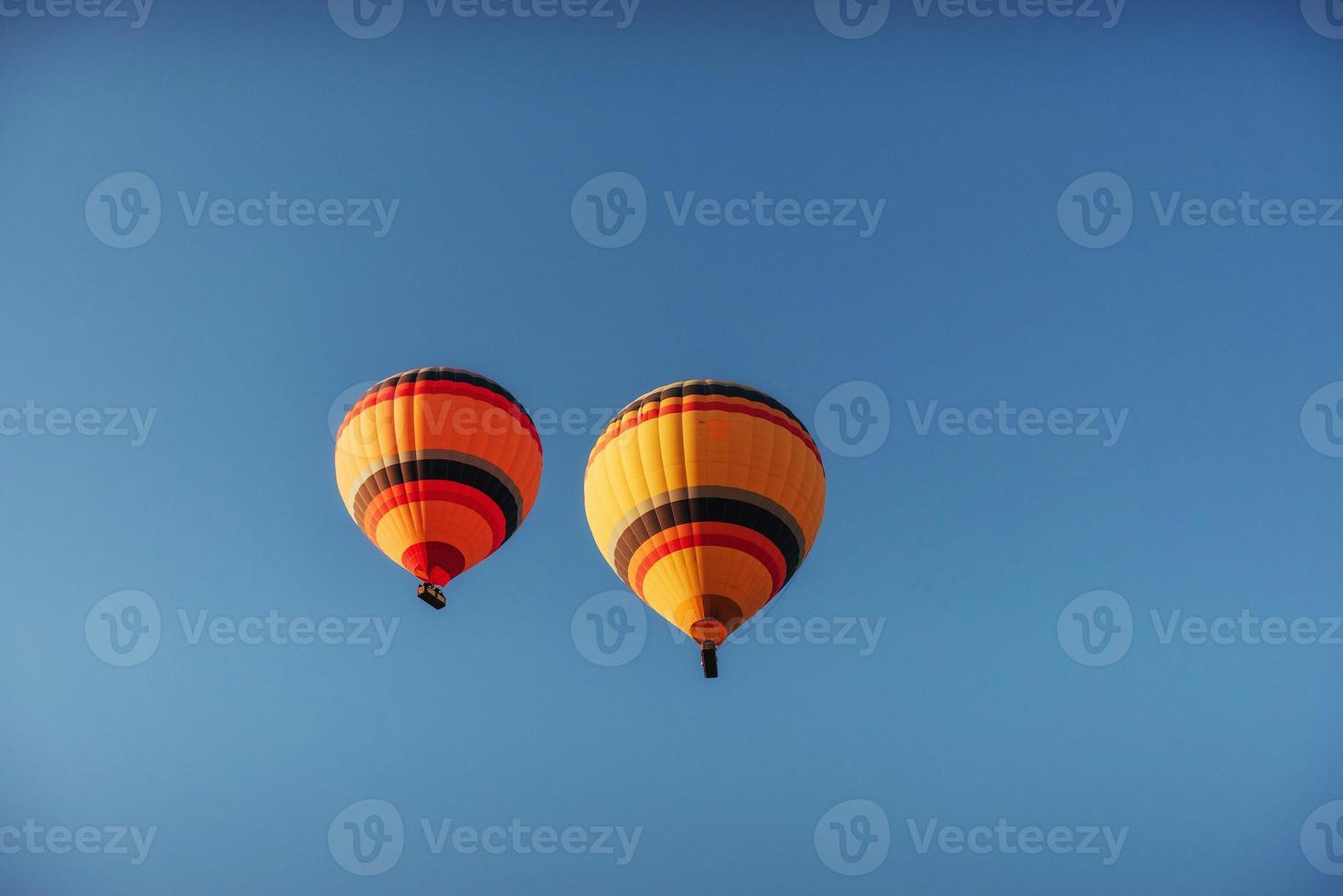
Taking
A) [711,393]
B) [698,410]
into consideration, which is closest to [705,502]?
[698,410]

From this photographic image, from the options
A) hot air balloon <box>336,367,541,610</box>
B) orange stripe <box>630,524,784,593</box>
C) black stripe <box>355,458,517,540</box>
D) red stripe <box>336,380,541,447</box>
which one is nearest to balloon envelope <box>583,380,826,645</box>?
orange stripe <box>630,524,784,593</box>

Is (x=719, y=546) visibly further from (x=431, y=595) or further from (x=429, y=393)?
(x=429, y=393)

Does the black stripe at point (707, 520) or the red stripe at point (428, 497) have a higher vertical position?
the red stripe at point (428, 497)

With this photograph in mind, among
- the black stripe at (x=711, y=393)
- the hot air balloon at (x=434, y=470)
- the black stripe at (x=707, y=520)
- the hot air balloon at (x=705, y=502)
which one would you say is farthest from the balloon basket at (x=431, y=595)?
the black stripe at (x=711, y=393)

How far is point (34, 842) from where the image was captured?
16.9 m

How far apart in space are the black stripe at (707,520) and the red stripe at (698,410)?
1695 mm

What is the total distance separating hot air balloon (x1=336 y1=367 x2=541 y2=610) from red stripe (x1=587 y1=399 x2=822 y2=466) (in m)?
2.27

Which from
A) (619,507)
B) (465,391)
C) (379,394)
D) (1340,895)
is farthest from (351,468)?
(1340,895)

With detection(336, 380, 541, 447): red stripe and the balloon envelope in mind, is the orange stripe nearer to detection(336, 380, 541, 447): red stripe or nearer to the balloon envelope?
the balloon envelope

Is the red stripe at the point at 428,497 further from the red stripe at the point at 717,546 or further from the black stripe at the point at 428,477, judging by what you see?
the red stripe at the point at 717,546

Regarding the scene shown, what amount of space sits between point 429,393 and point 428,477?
5.89 feet

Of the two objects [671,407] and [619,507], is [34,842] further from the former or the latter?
[671,407]

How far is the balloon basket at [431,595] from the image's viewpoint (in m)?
14.3

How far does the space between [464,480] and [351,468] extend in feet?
7.71
